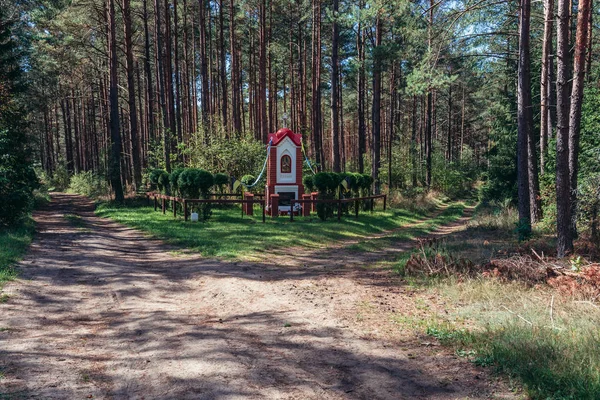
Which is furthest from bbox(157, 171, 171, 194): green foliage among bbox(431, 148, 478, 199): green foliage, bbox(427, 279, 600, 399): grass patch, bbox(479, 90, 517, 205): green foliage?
Result: bbox(431, 148, 478, 199): green foliage

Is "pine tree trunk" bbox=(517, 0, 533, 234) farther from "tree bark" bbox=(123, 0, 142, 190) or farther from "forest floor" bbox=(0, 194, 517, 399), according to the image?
"tree bark" bbox=(123, 0, 142, 190)

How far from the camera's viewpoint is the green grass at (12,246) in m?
8.71

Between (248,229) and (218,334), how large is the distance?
9343mm

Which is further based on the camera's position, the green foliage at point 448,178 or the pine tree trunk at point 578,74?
the green foliage at point 448,178

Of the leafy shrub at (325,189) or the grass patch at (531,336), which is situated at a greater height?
the leafy shrub at (325,189)

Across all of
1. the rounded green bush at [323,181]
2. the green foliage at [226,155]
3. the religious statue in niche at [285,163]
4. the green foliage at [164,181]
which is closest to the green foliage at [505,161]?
the rounded green bush at [323,181]

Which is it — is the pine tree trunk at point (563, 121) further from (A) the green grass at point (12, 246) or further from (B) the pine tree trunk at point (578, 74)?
(A) the green grass at point (12, 246)

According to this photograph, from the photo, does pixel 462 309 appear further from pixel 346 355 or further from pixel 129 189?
pixel 129 189

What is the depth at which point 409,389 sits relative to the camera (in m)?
4.37

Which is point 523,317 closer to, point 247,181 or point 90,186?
point 247,181

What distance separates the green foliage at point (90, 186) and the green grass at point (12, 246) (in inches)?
695

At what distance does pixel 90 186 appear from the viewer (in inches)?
1398

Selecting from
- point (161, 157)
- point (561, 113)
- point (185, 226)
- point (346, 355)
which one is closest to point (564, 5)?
point (561, 113)

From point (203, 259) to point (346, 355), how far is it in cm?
660
